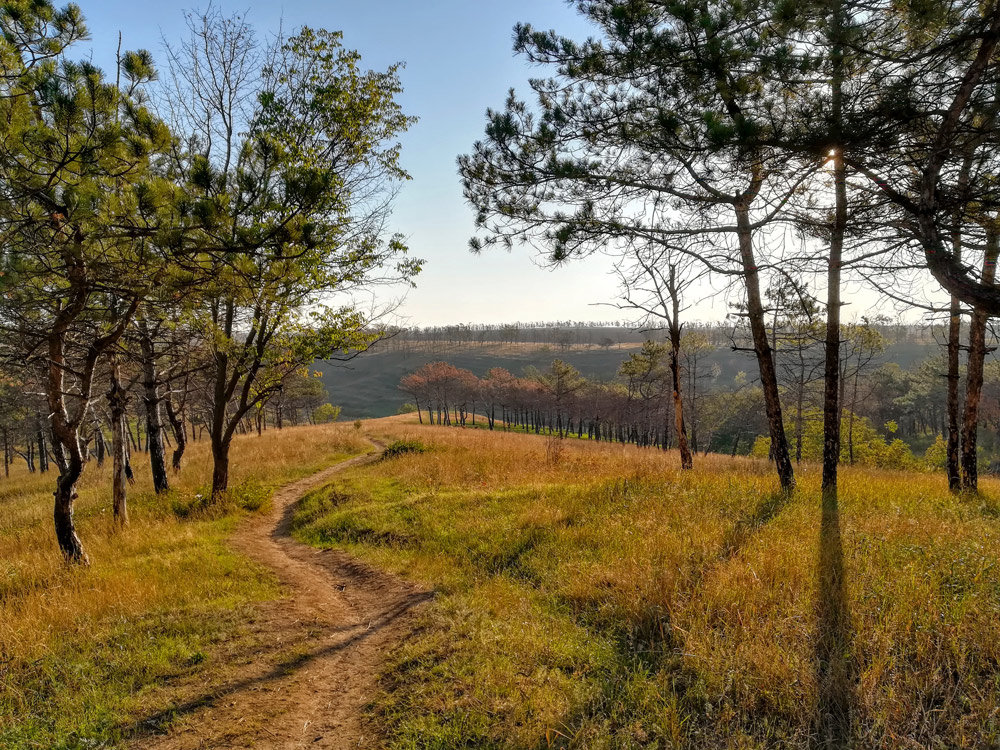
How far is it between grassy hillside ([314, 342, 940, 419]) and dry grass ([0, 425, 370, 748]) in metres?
119

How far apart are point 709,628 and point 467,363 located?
531 ft

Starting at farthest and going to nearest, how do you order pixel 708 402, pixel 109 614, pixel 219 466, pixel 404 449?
1. pixel 708 402
2. pixel 404 449
3. pixel 219 466
4. pixel 109 614

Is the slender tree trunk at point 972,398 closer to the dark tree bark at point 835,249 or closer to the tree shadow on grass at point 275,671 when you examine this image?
the dark tree bark at point 835,249

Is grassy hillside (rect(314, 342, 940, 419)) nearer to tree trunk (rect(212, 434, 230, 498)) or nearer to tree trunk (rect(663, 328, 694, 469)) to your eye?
tree trunk (rect(212, 434, 230, 498))

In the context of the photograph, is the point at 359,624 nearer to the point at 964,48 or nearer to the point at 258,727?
the point at 258,727

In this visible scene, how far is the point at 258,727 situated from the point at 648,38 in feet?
25.7

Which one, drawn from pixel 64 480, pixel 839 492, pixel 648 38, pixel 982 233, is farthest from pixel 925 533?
pixel 64 480

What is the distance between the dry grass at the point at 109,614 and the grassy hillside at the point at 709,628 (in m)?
2.20

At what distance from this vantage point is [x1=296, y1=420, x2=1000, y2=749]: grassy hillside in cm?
320

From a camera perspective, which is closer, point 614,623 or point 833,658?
point 833,658

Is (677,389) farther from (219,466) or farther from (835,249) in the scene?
(219,466)

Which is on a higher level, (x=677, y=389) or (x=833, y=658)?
(x=677, y=389)

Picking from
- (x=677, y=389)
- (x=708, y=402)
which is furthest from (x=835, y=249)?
(x=708, y=402)

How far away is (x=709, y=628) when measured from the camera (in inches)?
161
